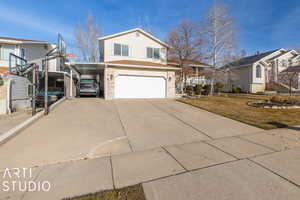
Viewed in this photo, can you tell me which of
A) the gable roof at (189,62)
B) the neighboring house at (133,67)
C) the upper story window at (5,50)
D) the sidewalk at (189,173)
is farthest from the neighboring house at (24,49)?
the sidewalk at (189,173)

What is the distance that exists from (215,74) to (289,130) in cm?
1428

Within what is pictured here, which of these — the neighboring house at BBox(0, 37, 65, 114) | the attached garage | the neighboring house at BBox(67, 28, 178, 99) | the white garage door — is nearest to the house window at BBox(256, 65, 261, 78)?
the neighboring house at BBox(67, 28, 178, 99)

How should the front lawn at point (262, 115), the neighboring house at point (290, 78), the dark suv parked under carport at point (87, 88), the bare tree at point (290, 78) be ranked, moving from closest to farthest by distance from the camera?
the front lawn at point (262, 115)
the bare tree at point (290, 78)
the neighboring house at point (290, 78)
the dark suv parked under carport at point (87, 88)

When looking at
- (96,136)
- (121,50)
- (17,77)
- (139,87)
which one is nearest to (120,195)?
(96,136)

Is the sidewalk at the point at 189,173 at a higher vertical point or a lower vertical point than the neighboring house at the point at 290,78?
lower

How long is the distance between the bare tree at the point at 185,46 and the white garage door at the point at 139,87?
→ 5.50 m

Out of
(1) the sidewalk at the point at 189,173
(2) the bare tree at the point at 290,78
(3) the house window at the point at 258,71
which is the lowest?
(1) the sidewalk at the point at 189,173

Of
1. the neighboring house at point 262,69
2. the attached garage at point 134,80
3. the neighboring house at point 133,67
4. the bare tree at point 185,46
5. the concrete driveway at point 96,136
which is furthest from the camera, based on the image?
the neighboring house at point 262,69

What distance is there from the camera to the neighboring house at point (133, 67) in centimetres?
1221

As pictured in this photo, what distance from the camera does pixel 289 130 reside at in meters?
5.11

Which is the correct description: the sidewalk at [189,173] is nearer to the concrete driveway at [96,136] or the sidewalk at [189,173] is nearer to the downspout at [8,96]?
the concrete driveway at [96,136]

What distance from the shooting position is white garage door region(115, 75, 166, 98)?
492 inches

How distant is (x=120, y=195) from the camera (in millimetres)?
2057

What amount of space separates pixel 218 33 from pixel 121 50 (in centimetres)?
1264
